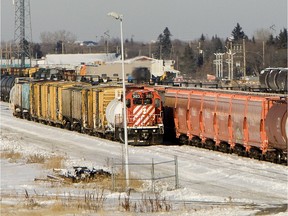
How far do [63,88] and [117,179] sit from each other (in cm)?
2659

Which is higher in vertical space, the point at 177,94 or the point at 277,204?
the point at 177,94

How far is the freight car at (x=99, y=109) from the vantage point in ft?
136

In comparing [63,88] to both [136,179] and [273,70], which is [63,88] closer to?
[273,70]

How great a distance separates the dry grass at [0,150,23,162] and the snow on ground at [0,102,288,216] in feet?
1.50

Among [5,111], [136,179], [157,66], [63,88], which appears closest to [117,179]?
[136,179]

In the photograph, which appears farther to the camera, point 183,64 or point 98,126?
point 183,64

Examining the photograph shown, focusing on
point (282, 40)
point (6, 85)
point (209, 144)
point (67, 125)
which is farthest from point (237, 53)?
point (209, 144)

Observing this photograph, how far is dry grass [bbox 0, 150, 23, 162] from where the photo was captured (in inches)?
1516

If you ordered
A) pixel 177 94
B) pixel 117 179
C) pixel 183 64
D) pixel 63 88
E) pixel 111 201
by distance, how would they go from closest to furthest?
pixel 111 201, pixel 117 179, pixel 177 94, pixel 63 88, pixel 183 64

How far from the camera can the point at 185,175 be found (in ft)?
98.9

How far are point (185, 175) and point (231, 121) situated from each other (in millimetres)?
7014

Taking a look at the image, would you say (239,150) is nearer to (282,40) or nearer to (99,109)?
(99,109)

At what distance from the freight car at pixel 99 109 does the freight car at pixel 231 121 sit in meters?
1.61

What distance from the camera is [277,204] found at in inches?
903
